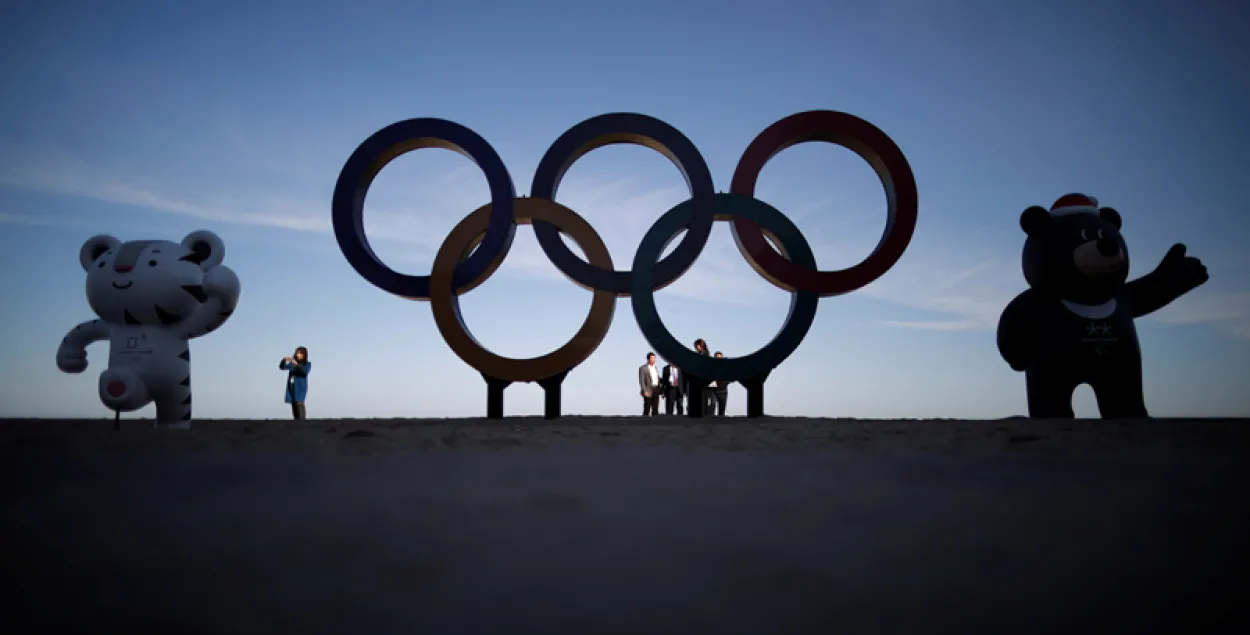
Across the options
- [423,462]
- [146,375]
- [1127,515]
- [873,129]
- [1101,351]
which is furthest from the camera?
[873,129]

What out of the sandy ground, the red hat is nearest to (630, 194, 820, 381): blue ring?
the red hat

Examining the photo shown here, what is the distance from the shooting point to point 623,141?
885cm

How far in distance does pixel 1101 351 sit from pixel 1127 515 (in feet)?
21.1

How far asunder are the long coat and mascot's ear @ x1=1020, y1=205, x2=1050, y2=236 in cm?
952

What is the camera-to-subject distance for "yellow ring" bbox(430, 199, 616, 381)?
8227 millimetres

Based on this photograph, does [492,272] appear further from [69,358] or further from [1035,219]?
[1035,219]

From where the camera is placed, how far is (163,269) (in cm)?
680

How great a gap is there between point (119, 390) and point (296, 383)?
2.56m

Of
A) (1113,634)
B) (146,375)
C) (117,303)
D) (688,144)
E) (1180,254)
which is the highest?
(688,144)

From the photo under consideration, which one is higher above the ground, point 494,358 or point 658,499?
point 494,358

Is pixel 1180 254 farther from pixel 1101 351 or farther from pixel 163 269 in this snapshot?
pixel 163 269

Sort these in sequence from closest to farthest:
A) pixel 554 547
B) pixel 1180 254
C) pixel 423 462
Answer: pixel 554 547 < pixel 423 462 < pixel 1180 254

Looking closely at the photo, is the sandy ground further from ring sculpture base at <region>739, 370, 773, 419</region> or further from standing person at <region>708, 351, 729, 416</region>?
standing person at <region>708, 351, 729, 416</region>

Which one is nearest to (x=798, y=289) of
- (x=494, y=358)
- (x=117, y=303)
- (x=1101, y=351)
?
(x=1101, y=351)
